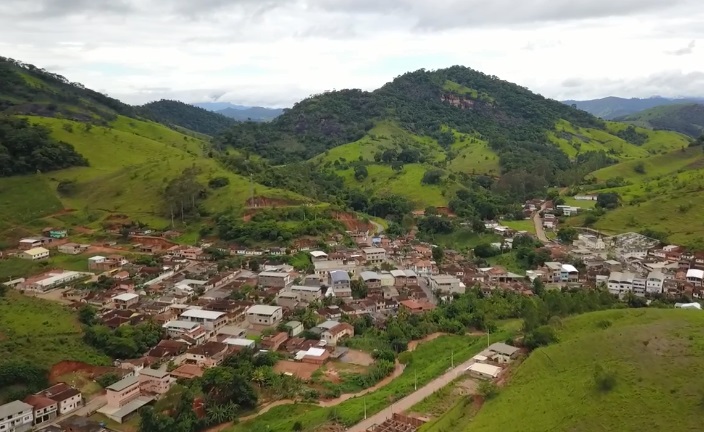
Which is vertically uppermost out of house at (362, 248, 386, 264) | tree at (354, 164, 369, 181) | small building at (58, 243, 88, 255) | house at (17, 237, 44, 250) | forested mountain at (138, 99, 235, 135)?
forested mountain at (138, 99, 235, 135)

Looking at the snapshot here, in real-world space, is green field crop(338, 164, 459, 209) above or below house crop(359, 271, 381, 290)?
above

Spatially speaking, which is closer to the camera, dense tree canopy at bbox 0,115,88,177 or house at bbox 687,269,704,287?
house at bbox 687,269,704,287

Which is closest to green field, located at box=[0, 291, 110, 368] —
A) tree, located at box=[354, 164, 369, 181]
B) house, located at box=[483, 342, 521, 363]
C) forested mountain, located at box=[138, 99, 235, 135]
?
house, located at box=[483, 342, 521, 363]

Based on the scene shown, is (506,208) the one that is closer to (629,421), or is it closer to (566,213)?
(566,213)

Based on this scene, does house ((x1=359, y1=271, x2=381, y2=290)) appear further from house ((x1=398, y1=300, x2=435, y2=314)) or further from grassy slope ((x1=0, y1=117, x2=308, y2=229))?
grassy slope ((x1=0, y1=117, x2=308, y2=229))

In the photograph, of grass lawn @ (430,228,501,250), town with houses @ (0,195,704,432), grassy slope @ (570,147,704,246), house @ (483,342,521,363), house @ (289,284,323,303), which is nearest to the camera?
town with houses @ (0,195,704,432)

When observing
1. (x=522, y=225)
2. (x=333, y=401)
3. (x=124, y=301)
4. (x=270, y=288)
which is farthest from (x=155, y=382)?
(x=522, y=225)

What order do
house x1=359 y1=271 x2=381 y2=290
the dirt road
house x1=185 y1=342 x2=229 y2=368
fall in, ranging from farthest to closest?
the dirt road < house x1=359 y1=271 x2=381 y2=290 < house x1=185 y1=342 x2=229 y2=368
